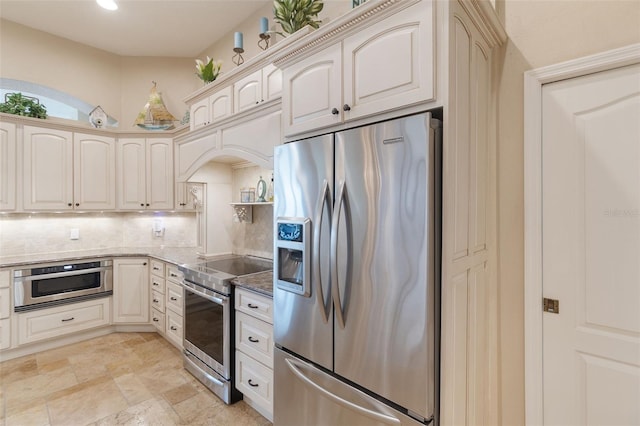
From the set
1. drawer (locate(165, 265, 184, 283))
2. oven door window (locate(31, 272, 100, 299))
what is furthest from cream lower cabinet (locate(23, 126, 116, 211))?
drawer (locate(165, 265, 184, 283))

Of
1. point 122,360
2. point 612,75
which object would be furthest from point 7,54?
point 612,75

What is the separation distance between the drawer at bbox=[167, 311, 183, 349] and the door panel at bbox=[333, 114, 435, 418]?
A: 2.27 meters

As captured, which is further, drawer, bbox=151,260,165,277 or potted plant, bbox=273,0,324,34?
drawer, bbox=151,260,165,277

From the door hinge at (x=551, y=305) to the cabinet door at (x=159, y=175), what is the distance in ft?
12.8

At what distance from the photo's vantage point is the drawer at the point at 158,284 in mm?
3465

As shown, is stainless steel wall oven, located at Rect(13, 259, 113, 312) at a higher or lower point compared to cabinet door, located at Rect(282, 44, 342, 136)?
lower

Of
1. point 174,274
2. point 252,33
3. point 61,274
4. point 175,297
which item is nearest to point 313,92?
point 252,33

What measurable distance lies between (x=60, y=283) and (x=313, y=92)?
3531 mm

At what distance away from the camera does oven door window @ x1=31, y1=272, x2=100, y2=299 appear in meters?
3.24

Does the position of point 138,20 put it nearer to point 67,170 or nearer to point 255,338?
point 67,170

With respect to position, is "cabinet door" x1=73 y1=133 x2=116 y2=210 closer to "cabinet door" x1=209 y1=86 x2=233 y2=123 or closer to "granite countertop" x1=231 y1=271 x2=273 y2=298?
"cabinet door" x1=209 y1=86 x2=233 y2=123

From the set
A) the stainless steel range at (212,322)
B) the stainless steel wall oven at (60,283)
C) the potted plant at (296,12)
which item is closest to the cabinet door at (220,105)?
the potted plant at (296,12)

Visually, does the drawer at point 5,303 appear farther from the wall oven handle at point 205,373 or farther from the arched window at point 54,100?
the arched window at point 54,100

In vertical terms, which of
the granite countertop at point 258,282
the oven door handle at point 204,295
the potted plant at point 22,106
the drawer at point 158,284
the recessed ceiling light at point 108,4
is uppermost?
the recessed ceiling light at point 108,4
